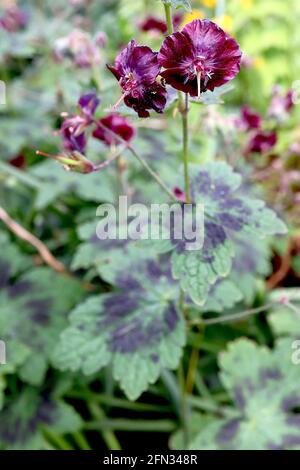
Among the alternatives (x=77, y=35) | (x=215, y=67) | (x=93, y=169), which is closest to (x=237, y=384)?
(x=93, y=169)

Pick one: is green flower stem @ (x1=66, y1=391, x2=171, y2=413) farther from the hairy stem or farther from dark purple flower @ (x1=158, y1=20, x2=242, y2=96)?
dark purple flower @ (x1=158, y1=20, x2=242, y2=96)

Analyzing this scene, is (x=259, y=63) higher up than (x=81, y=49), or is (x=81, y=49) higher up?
(x=259, y=63)

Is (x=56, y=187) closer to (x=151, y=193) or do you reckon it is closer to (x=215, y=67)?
(x=151, y=193)

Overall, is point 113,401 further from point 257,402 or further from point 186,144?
point 186,144

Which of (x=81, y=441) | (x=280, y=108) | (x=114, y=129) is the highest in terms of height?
(x=280, y=108)

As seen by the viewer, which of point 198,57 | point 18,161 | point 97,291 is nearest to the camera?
point 198,57

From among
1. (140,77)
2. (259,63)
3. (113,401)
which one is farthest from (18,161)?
(259,63)

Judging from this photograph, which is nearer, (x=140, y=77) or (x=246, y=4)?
(x=140, y=77)
